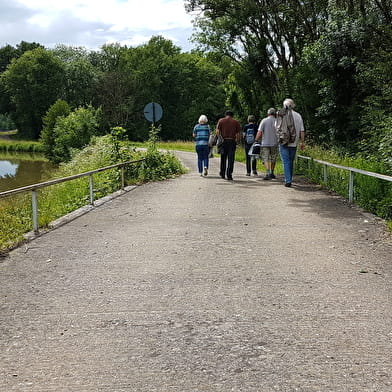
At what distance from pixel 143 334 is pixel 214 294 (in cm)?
106

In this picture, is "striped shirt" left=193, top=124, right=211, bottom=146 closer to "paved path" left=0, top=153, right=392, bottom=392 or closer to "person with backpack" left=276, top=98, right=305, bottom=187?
"person with backpack" left=276, top=98, right=305, bottom=187

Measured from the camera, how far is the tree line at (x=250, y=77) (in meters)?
20.3

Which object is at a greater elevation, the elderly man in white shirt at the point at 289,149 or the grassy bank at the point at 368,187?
the elderly man in white shirt at the point at 289,149

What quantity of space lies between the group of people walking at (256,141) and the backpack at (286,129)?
10 cm

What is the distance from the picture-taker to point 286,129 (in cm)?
1245

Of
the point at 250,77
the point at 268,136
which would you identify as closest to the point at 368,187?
the point at 268,136

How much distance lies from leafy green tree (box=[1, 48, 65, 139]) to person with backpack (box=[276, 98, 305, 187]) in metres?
76.1

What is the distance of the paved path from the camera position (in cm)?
322

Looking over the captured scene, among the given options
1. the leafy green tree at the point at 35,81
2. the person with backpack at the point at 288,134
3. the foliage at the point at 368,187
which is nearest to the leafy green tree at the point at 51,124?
the leafy green tree at the point at 35,81

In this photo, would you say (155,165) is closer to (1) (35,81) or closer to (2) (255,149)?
(2) (255,149)

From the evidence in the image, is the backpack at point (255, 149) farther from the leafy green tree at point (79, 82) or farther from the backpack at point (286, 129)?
the leafy green tree at point (79, 82)

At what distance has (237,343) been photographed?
3.66 m

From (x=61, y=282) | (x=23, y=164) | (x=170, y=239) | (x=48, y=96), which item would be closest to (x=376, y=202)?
(x=170, y=239)

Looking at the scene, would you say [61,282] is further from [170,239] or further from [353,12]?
[353,12]
